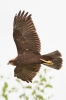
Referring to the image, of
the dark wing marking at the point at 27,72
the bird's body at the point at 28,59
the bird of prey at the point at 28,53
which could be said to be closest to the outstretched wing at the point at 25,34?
the bird of prey at the point at 28,53

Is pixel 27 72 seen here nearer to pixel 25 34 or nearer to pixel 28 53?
pixel 28 53

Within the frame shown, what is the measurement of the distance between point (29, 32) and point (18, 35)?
346 mm

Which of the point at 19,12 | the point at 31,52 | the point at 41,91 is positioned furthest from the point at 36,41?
the point at 41,91

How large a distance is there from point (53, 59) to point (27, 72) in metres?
0.92

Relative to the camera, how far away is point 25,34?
8.05 meters

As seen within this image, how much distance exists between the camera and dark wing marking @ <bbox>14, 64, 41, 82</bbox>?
8.05 metres

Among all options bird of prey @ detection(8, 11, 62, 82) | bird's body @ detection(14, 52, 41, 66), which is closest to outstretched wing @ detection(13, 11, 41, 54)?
bird of prey @ detection(8, 11, 62, 82)

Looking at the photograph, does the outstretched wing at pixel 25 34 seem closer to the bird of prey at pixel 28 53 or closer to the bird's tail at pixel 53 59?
the bird of prey at pixel 28 53

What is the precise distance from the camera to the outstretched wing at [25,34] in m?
7.73

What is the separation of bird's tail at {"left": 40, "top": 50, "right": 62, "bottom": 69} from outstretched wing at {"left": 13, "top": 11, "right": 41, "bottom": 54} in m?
0.26

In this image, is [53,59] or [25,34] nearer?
[53,59]

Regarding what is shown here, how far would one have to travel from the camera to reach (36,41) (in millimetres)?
7730

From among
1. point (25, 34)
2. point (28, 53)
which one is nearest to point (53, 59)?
point (28, 53)

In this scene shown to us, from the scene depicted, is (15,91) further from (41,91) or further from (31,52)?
(31,52)
